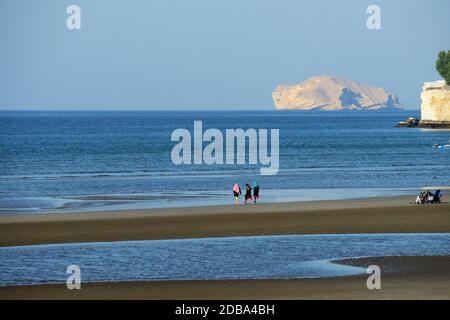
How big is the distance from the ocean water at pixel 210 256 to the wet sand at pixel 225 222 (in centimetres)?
151

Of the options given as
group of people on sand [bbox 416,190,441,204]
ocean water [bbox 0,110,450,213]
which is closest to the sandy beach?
group of people on sand [bbox 416,190,441,204]

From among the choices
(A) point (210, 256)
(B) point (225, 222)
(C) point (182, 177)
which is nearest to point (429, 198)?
(B) point (225, 222)

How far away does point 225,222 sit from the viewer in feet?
117

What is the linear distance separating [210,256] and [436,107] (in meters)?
150

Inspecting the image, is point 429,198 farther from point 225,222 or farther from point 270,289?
point 270,289

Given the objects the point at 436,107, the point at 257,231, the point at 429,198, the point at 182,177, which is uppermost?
the point at 436,107

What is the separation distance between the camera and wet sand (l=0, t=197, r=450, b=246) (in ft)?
107

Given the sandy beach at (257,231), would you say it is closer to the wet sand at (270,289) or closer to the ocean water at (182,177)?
the wet sand at (270,289)

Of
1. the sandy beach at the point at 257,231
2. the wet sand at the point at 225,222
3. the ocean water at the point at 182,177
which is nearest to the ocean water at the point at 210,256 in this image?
the sandy beach at the point at 257,231

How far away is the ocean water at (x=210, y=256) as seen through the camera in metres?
24.6

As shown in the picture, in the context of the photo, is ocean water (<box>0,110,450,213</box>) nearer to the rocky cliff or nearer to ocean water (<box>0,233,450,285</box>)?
ocean water (<box>0,233,450,285</box>)

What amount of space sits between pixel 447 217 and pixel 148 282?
52.4ft

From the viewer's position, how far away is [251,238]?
103 feet
